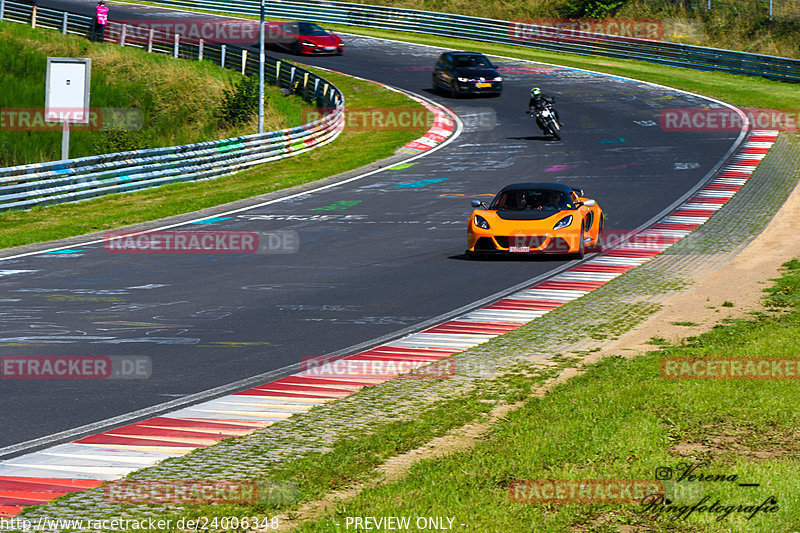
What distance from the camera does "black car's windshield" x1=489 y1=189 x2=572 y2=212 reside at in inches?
731

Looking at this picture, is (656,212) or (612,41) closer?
(656,212)

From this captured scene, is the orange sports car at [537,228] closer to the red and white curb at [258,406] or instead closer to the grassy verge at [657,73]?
the red and white curb at [258,406]

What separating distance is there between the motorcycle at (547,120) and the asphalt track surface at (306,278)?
23.0 inches

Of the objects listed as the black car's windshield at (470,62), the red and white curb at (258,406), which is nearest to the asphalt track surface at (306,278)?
the red and white curb at (258,406)

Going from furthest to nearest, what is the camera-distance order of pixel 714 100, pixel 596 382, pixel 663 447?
pixel 714 100
pixel 596 382
pixel 663 447

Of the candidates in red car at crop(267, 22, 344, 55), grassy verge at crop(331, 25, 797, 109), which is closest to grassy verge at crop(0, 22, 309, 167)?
red car at crop(267, 22, 344, 55)

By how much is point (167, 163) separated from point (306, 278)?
14.0m

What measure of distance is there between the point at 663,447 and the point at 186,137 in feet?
128

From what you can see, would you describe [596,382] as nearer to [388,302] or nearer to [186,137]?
[388,302]

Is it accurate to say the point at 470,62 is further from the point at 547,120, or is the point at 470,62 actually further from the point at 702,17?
the point at 702,17

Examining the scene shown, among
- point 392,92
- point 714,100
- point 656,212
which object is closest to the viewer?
point 656,212

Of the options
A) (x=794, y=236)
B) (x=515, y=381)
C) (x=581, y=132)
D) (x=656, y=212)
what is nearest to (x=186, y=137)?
(x=581, y=132)

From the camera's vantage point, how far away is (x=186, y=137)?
44.2 meters

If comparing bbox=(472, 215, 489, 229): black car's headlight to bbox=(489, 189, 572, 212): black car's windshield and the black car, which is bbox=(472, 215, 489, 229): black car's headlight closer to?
bbox=(489, 189, 572, 212): black car's windshield
